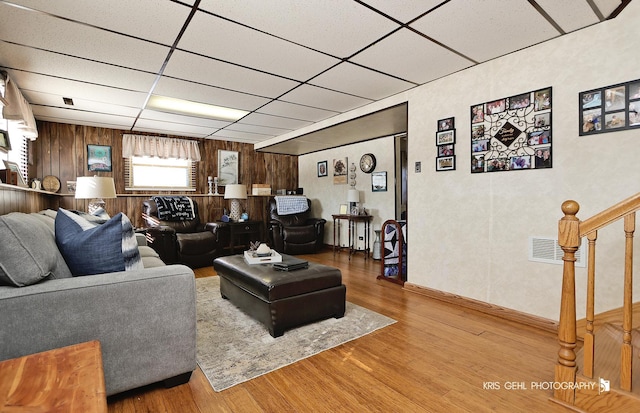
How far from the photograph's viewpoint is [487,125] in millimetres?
2838

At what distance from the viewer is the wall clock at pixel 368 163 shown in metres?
5.63

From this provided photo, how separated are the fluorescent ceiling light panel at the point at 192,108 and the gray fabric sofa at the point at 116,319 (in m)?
2.64

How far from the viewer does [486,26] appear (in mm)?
2236

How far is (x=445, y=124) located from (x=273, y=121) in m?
2.71

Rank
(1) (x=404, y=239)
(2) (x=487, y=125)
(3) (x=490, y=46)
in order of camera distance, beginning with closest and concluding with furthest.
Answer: (3) (x=490, y=46), (2) (x=487, y=125), (1) (x=404, y=239)

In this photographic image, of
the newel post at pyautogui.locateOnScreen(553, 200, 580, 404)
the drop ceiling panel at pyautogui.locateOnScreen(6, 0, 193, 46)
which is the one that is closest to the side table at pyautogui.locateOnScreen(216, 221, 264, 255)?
the drop ceiling panel at pyautogui.locateOnScreen(6, 0, 193, 46)

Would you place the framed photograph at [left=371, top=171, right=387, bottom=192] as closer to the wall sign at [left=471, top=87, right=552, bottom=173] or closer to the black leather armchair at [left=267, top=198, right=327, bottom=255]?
the black leather armchair at [left=267, top=198, right=327, bottom=255]

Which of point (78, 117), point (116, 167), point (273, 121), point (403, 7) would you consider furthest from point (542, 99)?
point (116, 167)

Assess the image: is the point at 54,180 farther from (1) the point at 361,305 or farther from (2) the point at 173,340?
(1) the point at 361,305

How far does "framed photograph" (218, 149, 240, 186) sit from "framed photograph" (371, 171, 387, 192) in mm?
2855

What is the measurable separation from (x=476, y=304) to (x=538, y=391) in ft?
4.11

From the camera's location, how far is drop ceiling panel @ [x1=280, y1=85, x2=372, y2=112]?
3.58 meters

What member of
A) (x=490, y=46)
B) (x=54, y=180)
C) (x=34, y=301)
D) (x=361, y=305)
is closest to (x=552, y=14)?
(x=490, y=46)

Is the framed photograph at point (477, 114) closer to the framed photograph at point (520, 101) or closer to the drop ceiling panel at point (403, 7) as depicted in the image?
the framed photograph at point (520, 101)
